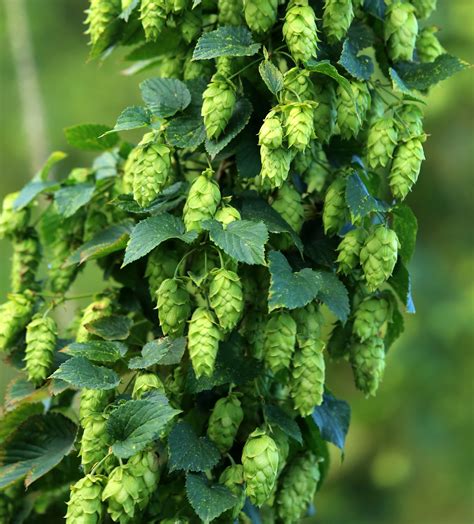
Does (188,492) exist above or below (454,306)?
above

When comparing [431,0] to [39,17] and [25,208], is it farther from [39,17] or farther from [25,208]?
[39,17]

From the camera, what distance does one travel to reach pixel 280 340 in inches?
44.8

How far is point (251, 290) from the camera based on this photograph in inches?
47.7

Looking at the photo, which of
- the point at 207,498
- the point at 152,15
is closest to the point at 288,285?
the point at 207,498

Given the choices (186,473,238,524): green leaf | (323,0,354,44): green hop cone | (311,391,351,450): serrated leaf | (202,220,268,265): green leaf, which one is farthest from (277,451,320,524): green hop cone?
(323,0,354,44): green hop cone

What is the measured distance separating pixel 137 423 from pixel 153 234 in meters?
0.23

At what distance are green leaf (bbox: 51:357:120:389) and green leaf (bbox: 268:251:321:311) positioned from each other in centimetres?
22

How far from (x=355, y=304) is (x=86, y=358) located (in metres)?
0.37

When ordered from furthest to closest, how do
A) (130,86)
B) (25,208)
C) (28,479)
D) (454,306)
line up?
(130,86), (454,306), (25,208), (28,479)

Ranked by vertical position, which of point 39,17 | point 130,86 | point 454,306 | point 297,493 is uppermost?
point 297,493

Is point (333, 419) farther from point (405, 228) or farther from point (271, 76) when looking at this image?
point (271, 76)

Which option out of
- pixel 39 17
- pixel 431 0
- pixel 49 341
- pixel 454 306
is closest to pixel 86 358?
pixel 49 341

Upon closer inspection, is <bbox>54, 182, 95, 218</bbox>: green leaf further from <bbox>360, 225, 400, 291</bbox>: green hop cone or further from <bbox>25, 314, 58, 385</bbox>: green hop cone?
<bbox>360, 225, 400, 291</bbox>: green hop cone

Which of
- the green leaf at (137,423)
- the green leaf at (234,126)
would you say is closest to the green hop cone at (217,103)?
the green leaf at (234,126)
